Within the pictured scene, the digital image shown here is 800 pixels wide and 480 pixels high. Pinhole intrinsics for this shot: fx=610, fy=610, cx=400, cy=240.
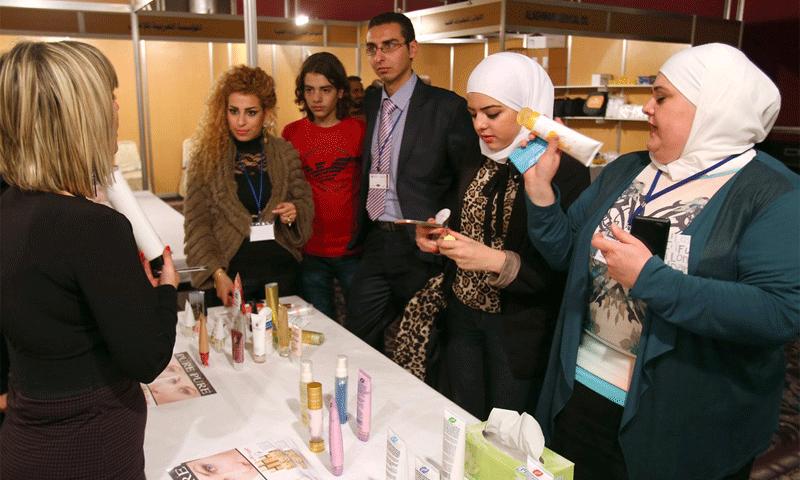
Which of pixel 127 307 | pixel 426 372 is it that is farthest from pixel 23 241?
pixel 426 372

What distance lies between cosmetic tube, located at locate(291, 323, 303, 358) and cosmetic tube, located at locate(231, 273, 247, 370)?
0.15 meters

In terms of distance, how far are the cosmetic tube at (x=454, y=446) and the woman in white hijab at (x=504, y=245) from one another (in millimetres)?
672

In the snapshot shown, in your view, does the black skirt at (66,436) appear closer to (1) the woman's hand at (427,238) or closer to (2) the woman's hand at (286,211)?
(1) the woman's hand at (427,238)

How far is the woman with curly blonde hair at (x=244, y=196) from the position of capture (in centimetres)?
245

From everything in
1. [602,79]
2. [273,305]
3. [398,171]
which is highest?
[602,79]

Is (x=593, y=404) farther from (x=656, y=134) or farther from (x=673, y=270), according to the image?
(x=656, y=134)

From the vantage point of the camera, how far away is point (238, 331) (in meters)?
1.85

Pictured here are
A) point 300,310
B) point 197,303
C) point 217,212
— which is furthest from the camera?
point 217,212

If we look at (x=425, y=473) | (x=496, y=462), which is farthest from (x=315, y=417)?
(x=496, y=462)

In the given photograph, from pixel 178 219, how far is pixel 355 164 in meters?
1.71

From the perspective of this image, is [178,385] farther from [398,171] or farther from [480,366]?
[398,171]

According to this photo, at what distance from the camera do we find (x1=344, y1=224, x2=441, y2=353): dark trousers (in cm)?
263

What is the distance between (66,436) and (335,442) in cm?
51

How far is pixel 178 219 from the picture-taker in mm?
4051
